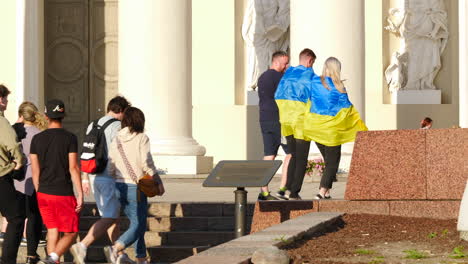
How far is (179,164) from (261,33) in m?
4.16

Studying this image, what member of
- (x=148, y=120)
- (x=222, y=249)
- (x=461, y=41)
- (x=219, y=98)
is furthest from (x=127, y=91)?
(x=222, y=249)

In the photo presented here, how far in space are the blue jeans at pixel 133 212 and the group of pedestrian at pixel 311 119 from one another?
2.31 meters

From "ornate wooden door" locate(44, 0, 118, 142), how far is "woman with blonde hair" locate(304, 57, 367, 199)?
12077mm

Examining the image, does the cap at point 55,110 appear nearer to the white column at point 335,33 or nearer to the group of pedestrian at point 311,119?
the group of pedestrian at point 311,119

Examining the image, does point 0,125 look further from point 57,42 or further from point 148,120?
point 57,42

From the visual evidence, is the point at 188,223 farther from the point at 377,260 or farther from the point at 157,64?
the point at 157,64

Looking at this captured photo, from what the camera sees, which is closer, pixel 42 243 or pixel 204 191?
pixel 42 243

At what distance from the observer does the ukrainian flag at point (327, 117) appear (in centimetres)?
1493

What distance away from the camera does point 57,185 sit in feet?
40.5

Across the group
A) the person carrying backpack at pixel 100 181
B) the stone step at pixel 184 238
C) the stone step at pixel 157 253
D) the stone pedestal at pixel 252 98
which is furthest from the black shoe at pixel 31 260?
the stone pedestal at pixel 252 98

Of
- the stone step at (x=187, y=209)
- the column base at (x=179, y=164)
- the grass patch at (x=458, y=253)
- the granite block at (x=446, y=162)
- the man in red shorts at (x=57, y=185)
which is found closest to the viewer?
the grass patch at (x=458, y=253)

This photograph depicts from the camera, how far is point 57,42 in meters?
26.7

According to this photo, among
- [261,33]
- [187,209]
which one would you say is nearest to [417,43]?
[261,33]

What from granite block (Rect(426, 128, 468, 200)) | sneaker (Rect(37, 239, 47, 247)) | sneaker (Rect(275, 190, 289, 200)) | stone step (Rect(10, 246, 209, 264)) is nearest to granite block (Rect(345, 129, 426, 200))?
granite block (Rect(426, 128, 468, 200))
